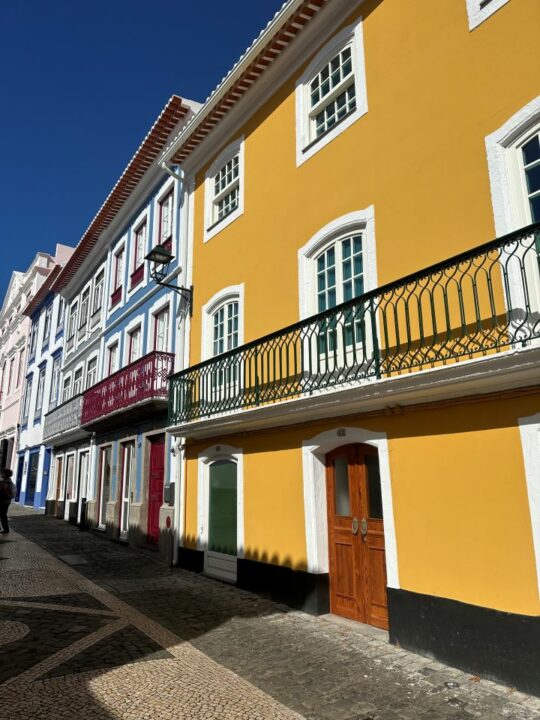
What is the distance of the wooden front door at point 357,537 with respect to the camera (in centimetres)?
586

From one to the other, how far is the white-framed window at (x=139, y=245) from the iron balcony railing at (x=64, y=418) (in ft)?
15.9

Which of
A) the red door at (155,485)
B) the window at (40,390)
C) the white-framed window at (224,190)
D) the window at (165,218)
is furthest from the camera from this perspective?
the window at (40,390)

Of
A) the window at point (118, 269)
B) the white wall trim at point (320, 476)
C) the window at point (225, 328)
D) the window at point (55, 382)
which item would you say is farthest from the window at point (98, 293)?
the white wall trim at point (320, 476)

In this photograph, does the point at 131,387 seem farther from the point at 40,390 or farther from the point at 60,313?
the point at 40,390

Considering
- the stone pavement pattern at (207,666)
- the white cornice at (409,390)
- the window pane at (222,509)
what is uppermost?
the white cornice at (409,390)

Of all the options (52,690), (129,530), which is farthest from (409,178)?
(129,530)

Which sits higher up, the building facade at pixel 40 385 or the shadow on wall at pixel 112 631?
the building facade at pixel 40 385

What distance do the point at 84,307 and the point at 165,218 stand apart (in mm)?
7479

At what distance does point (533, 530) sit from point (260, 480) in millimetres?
4162

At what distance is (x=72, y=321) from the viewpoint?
2036 centimetres

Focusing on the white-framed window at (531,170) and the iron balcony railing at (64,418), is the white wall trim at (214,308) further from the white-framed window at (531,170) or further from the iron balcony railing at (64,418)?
the iron balcony railing at (64,418)

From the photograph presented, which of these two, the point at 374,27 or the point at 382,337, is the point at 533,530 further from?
the point at 374,27

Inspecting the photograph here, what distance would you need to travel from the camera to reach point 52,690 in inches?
158

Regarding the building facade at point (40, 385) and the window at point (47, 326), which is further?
the window at point (47, 326)
